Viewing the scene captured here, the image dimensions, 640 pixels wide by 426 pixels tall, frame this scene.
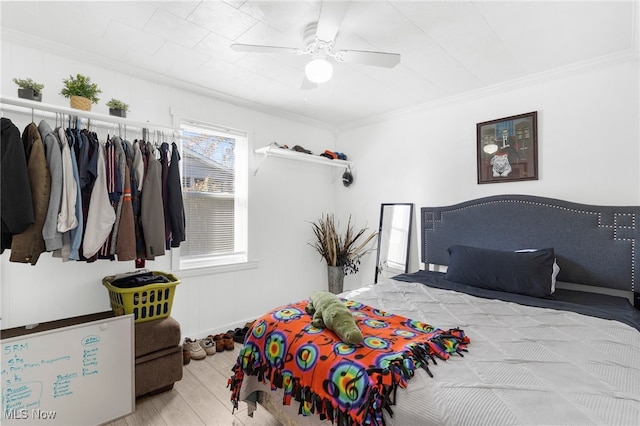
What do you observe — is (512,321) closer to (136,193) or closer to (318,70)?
(318,70)

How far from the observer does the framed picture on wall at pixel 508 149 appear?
2742 mm

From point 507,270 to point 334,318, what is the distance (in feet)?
5.34

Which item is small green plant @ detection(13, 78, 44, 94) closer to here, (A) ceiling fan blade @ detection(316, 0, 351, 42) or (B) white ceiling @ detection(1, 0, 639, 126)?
(B) white ceiling @ detection(1, 0, 639, 126)

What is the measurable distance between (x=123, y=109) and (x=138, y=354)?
1.73 metres

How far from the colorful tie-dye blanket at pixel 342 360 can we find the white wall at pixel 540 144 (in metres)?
1.93

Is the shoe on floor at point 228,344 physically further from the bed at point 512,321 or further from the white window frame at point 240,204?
the bed at point 512,321

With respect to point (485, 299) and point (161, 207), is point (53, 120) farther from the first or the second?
point (485, 299)

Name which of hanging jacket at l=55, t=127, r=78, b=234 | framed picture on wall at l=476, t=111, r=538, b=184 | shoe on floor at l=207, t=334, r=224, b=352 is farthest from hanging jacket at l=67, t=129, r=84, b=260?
framed picture on wall at l=476, t=111, r=538, b=184

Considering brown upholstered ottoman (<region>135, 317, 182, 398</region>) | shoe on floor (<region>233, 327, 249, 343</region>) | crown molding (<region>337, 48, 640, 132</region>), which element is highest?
crown molding (<region>337, 48, 640, 132</region>)

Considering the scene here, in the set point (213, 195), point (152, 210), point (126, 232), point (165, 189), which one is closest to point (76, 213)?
point (126, 232)

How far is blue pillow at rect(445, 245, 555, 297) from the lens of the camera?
2.27 metres

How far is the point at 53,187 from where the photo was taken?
5.94 ft

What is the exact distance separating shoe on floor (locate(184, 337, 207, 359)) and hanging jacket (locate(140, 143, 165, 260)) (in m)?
1.05

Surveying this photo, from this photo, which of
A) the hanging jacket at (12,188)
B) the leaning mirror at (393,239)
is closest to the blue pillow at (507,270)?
the leaning mirror at (393,239)
